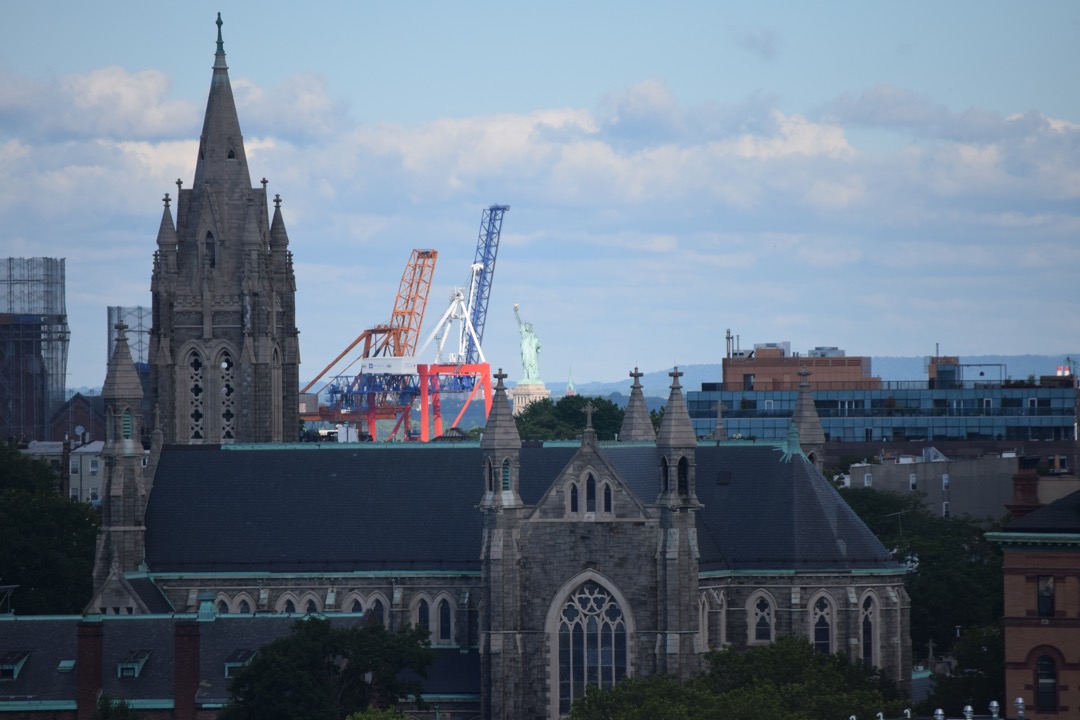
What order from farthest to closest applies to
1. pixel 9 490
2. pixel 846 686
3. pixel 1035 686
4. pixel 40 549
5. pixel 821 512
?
pixel 9 490 < pixel 40 549 < pixel 821 512 < pixel 846 686 < pixel 1035 686

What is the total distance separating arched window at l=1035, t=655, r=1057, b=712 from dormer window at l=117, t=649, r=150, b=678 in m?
34.2

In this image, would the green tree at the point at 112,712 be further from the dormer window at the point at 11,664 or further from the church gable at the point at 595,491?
the church gable at the point at 595,491

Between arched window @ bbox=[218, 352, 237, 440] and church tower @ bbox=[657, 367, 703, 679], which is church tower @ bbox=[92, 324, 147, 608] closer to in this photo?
arched window @ bbox=[218, 352, 237, 440]

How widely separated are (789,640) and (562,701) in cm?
938

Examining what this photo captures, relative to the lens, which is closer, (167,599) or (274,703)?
(274,703)

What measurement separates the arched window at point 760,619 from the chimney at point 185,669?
23.0 metres

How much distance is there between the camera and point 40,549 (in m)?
129

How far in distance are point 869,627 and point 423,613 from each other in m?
18.6

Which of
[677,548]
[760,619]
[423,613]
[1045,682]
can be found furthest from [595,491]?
[1045,682]

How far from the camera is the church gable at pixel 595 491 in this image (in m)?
103

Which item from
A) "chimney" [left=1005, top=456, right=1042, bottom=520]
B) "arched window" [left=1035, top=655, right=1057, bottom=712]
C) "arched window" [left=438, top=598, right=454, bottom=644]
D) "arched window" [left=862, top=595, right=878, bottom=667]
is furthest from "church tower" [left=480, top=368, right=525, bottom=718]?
"arched window" [left=1035, top=655, right=1057, bottom=712]

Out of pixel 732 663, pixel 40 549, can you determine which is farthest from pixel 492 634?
pixel 40 549

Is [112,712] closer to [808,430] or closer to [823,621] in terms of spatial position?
[823,621]

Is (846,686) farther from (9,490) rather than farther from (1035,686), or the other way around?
(9,490)
